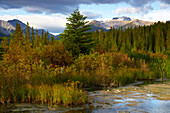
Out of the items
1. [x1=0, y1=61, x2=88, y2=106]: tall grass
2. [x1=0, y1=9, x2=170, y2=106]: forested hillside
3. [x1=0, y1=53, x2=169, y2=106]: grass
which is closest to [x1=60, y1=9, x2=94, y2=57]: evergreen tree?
[x1=0, y1=9, x2=170, y2=106]: forested hillside

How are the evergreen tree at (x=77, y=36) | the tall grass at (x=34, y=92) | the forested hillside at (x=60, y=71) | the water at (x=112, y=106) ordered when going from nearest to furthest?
the water at (x=112, y=106), the tall grass at (x=34, y=92), the forested hillside at (x=60, y=71), the evergreen tree at (x=77, y=36)

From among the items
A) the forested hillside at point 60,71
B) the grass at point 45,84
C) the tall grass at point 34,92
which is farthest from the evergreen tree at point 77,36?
the tall grass at point 34,92

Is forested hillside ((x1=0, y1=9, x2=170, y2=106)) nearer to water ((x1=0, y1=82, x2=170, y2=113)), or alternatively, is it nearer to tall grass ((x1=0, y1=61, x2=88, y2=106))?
tall grass ((x1=0, y1=61, x2=88, y2=106))

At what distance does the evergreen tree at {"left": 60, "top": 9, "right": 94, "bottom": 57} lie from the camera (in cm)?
1620

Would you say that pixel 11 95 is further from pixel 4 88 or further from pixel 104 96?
pixel 104 96

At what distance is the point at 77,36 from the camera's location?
1677 centimetres

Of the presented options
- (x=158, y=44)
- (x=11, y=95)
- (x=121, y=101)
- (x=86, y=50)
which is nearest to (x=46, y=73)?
(x=11, y=95)

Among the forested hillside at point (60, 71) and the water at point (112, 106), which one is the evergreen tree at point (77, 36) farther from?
the water at point (112, 106)

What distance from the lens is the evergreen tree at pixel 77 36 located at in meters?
16.2

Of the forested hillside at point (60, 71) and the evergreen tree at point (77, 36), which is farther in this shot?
the evergreen tree at point (77, 36)

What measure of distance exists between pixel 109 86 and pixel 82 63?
9.01 ft

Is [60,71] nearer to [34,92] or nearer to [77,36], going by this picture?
[34,92]

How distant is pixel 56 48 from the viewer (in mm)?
12664

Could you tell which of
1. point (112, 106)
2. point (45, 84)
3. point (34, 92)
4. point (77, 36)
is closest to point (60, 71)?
point (45, 84)
